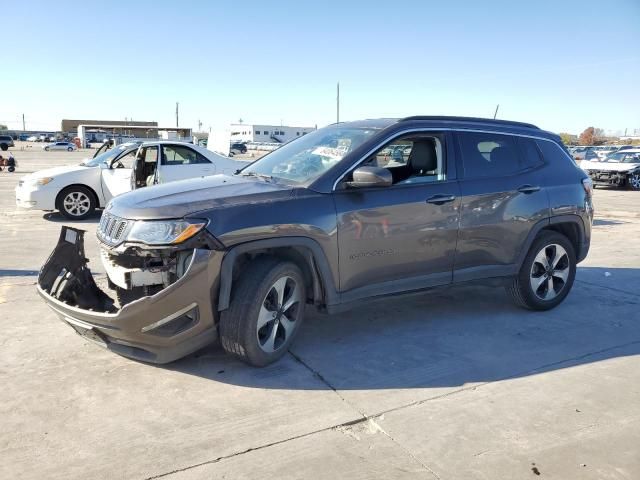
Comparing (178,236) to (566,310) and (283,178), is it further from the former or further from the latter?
(566,310)

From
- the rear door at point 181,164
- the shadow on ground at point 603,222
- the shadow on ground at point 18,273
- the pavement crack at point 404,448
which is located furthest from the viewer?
the shadow on ground at point 603,222

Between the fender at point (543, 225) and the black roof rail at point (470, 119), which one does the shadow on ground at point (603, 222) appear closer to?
the fender at point (543, 225)

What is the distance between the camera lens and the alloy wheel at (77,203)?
35.9 feet

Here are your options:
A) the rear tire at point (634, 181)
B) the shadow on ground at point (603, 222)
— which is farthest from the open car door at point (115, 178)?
the rear tire at point (634, 181)

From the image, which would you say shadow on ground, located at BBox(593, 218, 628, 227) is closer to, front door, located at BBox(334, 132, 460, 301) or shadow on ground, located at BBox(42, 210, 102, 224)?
front door, located at BBox(334, 132, 460, 301)

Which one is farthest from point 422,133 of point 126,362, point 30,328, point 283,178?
point 30,328

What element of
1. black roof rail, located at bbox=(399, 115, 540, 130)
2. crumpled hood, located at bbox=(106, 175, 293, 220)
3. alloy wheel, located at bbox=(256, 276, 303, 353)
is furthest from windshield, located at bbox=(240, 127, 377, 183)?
alloy wheel, located at bbox=(256, 276, 303, 353)

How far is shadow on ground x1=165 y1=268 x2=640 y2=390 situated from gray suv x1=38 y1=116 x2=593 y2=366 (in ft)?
0.83

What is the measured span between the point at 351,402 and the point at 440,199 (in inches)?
78.2

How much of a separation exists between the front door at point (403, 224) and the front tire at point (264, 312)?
0.42 meters

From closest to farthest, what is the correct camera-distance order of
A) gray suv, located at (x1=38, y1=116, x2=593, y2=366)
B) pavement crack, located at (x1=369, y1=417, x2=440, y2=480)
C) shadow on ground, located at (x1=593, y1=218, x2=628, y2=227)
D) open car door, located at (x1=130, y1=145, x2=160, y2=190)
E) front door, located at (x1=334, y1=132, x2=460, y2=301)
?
pavement crack, located at (x1=369, y1=417, x2=440, y2=480)
gray suv, located at (x1=38, y1=116, x2=593, y2=366)
front door, located at (x1=334, y1=132, x2=460, y2=301)
open car door, located at (x1=130, y1=145, x2=160, y2=190)
shadow on ground, located at (x1=593, y1=218, x2=628, y2=227)

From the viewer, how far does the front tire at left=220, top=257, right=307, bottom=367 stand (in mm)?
3764

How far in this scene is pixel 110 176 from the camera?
11.0 m

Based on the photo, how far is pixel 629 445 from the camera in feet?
10.3
